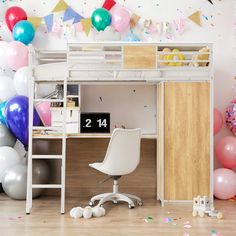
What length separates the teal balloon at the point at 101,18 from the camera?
498cm

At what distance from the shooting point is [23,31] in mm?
4902

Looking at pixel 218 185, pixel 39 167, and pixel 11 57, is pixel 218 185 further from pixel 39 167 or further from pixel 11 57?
pixel 11 57

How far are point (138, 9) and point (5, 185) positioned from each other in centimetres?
271

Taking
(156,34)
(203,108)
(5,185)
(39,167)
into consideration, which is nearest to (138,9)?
(156,34)

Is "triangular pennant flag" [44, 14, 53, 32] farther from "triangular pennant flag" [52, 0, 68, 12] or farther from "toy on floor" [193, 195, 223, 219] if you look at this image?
"toy on floor" [193, 195, 223, 219]

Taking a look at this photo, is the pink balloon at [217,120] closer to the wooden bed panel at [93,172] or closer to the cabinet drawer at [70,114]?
the wooden bed panel at [93,172]

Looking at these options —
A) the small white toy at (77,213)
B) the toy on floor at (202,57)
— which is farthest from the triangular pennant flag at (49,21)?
the small white toy at (77,213)

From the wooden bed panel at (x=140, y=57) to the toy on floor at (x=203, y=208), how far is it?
1421 millimetres

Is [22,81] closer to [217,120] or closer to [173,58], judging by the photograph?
[173,58]

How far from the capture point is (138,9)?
5.23 metres

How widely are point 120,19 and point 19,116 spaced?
173cm

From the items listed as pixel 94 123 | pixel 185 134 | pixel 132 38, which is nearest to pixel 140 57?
pixel 132 38

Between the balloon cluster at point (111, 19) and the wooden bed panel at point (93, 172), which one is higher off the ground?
the balloon cluster at point (111, 19)

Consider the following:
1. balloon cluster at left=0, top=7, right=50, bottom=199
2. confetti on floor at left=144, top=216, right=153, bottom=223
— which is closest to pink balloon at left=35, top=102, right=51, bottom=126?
balloon cluster at left=0, top=7, right=50, bottom=199
